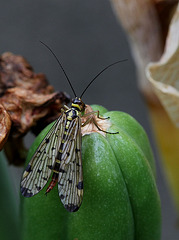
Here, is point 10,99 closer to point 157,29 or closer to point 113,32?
point 157,29

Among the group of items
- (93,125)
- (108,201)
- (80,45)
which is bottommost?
(108,201)

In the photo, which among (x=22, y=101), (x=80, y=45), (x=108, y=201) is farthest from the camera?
(x=80, y=45)

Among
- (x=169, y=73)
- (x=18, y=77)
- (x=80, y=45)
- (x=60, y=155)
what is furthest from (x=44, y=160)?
(x=80, y=45)

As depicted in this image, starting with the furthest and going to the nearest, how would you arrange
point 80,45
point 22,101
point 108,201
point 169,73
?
point 80,45 < point 169,73 < point 22,101 < point 108,201

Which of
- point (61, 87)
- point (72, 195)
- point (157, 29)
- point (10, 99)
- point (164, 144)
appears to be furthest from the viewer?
point (61, 87)

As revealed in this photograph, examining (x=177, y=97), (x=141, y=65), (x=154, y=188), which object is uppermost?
(x=141, y=65)

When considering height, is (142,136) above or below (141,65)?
below

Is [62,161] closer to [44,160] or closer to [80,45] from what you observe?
[44,160]

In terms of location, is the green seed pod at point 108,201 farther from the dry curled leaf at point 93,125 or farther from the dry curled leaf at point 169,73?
the dry curled leaf at point 169,73

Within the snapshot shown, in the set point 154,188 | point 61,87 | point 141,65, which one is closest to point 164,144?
point 141,65
